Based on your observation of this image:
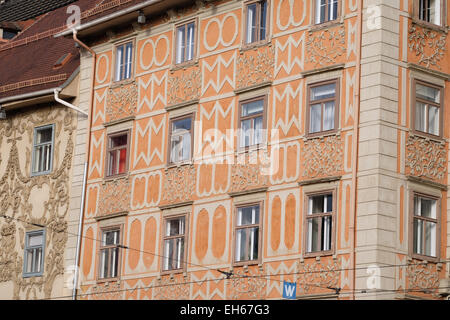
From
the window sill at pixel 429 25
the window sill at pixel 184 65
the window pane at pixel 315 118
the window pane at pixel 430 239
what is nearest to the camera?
the window pane at pixel 430 239

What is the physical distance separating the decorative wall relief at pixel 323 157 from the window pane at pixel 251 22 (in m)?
3.73

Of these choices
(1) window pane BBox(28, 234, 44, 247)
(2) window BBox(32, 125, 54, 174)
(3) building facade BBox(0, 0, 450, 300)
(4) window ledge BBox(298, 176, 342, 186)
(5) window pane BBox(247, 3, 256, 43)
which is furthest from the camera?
(2) window BBox(32, 125, 54, 174)

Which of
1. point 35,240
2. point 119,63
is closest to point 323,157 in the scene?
point 119,63

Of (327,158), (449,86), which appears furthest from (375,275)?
(449,86)

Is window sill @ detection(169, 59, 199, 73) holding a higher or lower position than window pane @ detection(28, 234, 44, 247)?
higher

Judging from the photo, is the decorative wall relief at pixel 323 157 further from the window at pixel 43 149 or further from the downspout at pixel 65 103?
the window at pixel 43 149

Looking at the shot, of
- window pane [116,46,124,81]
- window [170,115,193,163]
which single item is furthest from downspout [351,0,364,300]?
window pane [116,46,124,81]

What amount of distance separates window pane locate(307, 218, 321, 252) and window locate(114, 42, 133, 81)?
8918 millimetres

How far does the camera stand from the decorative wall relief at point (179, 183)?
96.2ft

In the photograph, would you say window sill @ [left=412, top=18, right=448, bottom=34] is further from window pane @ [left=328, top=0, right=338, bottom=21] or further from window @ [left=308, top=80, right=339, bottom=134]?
window @ [left=308, top=80, right=339, bottom=134]

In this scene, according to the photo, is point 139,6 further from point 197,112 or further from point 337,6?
point 337,6

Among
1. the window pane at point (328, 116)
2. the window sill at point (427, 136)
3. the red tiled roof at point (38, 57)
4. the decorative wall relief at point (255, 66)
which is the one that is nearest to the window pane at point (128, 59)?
the red tiled roof at point (38, 57)

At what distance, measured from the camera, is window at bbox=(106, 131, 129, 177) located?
31.9m

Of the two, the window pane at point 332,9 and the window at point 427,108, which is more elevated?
the window pane at point 332,9
